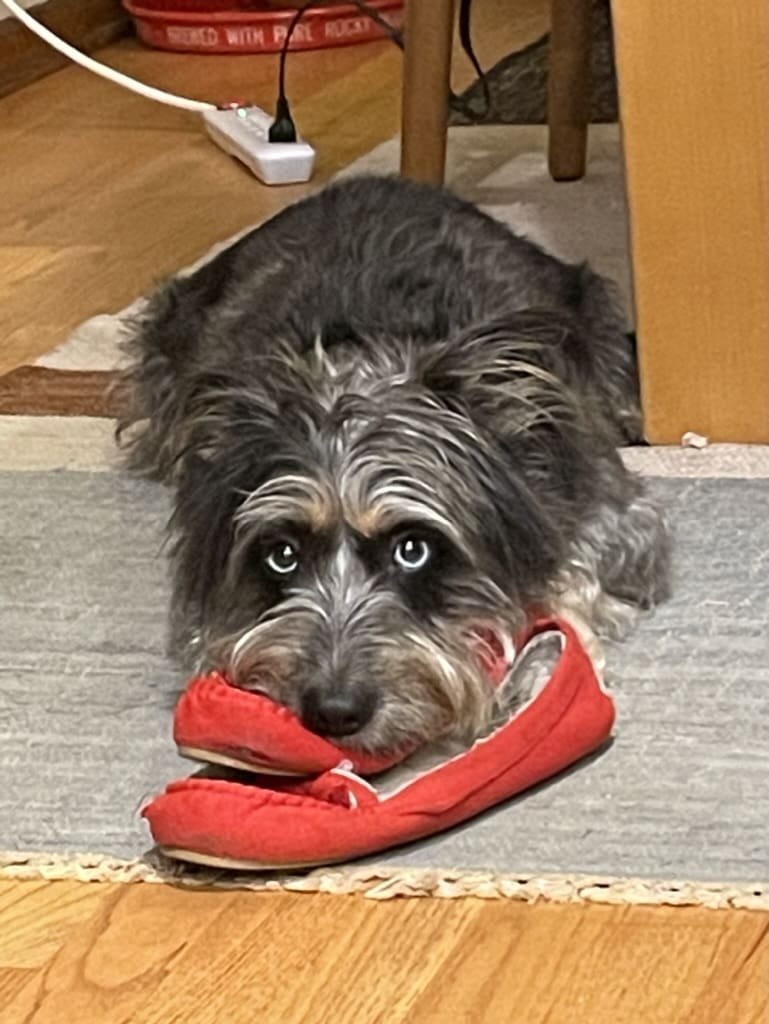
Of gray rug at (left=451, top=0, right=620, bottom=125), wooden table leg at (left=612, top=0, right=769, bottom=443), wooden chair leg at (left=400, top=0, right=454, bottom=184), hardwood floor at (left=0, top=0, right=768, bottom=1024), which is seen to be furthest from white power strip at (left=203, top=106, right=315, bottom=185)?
hardwood floor at (left=0, top=0, right=768, bottom=1024)

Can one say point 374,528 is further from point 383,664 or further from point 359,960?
point 359,960

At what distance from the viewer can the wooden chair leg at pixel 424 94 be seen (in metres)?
3.00

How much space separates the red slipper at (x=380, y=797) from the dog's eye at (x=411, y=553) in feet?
0.51

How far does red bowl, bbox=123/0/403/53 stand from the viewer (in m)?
4.91

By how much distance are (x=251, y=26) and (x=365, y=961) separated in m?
3.82

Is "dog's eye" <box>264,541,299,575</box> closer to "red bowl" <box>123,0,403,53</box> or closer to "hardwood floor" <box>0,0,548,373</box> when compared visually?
"hardwood floor" <box>0,0,548,373</box>

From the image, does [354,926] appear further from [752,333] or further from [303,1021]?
[752,333]

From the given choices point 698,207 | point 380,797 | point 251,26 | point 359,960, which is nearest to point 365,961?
point 359,960

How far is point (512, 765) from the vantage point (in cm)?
162

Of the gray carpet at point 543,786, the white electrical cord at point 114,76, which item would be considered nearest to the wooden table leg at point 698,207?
the gray carpet at point 543,786

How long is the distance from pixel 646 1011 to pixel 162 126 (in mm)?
3237

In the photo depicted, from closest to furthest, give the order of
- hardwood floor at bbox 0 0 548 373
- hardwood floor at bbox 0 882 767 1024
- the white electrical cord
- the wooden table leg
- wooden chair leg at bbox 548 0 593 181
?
1. hardwood floor at bbox 0 882 767 1024
2. the wooden table leg
3. hardwood floor at bbox 0 0 548 373
4. wooden chair leg at bbox 548 0 593 181
5. the white electrical cord

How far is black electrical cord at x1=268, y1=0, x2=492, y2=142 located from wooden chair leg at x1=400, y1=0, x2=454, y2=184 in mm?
818

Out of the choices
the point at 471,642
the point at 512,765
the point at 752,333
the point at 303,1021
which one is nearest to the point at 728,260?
A: the point at 752,333
